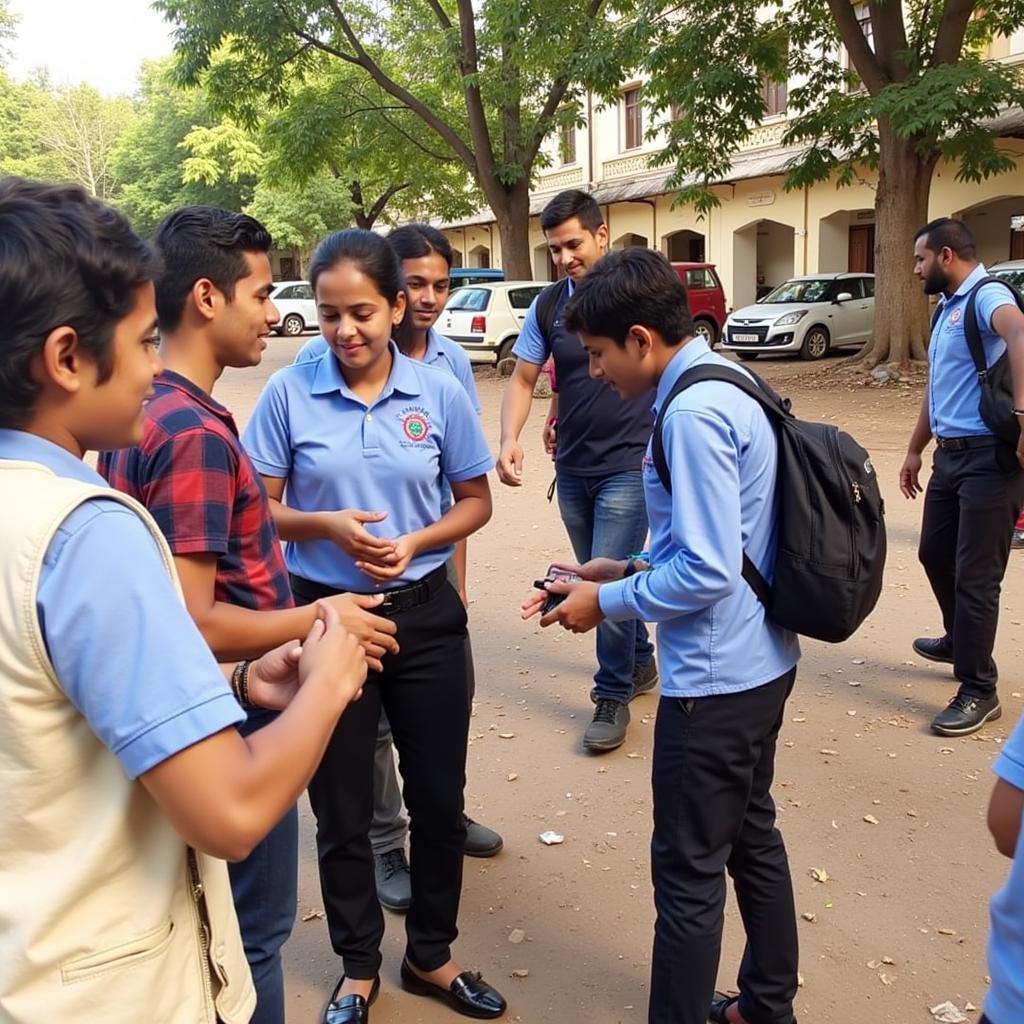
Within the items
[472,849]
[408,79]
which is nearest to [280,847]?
[472,849]

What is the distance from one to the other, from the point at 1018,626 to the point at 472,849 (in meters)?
3.23

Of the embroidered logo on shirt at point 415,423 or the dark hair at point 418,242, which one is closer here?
the embroidered logo on shirt at point 415,423

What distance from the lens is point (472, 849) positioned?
3418 mm

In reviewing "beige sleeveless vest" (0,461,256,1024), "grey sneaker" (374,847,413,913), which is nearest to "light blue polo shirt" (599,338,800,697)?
"beige sleeveless vest" (0,461,256,1024)

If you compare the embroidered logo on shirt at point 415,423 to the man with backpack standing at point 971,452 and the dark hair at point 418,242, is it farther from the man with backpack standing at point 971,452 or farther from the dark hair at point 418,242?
the man with backpack standing at point 971,452

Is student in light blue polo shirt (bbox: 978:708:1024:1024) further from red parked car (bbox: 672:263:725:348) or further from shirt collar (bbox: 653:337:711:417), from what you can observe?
red parked car (bbox: 672:263:725:348)

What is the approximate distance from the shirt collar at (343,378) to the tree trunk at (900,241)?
475 inches

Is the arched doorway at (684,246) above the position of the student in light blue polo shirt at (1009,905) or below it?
above

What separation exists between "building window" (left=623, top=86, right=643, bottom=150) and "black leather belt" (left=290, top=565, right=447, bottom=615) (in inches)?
1120

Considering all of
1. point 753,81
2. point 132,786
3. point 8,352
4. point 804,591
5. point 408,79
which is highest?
point 408,79

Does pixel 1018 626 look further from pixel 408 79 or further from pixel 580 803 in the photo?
pixel 408 79

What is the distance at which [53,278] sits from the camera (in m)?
1.13

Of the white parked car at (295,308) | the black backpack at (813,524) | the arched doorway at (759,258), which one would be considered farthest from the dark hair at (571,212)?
the white parked car at (295,308)

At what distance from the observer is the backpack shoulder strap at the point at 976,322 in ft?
13.2
